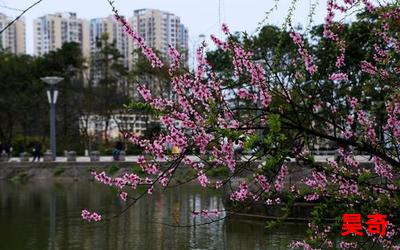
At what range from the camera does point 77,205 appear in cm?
1806

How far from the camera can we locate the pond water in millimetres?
10984

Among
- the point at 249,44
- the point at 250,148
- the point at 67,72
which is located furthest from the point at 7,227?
the point at 67,72

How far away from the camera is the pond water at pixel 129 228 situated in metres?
11.0

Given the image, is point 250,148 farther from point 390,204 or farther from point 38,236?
point 38,236

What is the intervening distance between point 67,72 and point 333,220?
153 ft

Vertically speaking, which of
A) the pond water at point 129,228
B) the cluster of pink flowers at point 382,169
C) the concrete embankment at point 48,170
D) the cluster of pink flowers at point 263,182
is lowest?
the pond water at point 129,228

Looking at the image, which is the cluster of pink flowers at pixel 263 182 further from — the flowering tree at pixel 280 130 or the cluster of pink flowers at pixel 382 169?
the cluster of pink flowers at pixel 382 169

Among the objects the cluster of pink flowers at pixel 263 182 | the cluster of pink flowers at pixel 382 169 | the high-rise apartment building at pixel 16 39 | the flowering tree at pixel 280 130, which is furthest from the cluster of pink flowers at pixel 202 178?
the high-rise apartment building at pixel 16 39

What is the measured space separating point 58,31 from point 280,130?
230 feet

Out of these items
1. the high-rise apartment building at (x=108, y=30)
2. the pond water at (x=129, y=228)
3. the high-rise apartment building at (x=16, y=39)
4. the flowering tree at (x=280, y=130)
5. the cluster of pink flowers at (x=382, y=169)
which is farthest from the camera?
the high-rise apartment building at (x=16, y=39)

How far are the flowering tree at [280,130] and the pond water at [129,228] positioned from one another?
16.5ft

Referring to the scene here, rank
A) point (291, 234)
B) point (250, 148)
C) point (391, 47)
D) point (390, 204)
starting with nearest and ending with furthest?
point (250, 148) → point (390, 204) → point (391, 47) → point (291, 234)

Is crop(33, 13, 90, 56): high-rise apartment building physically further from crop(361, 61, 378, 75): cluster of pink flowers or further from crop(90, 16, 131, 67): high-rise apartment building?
crop(361, 61, 378, 75): cluster of pink flowers

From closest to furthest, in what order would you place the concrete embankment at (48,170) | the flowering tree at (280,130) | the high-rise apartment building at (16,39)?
1. the flowering tree at (280,130)
2. the concrete embankment at (48,170)
3. the high-rise apartment building at (16,39)
